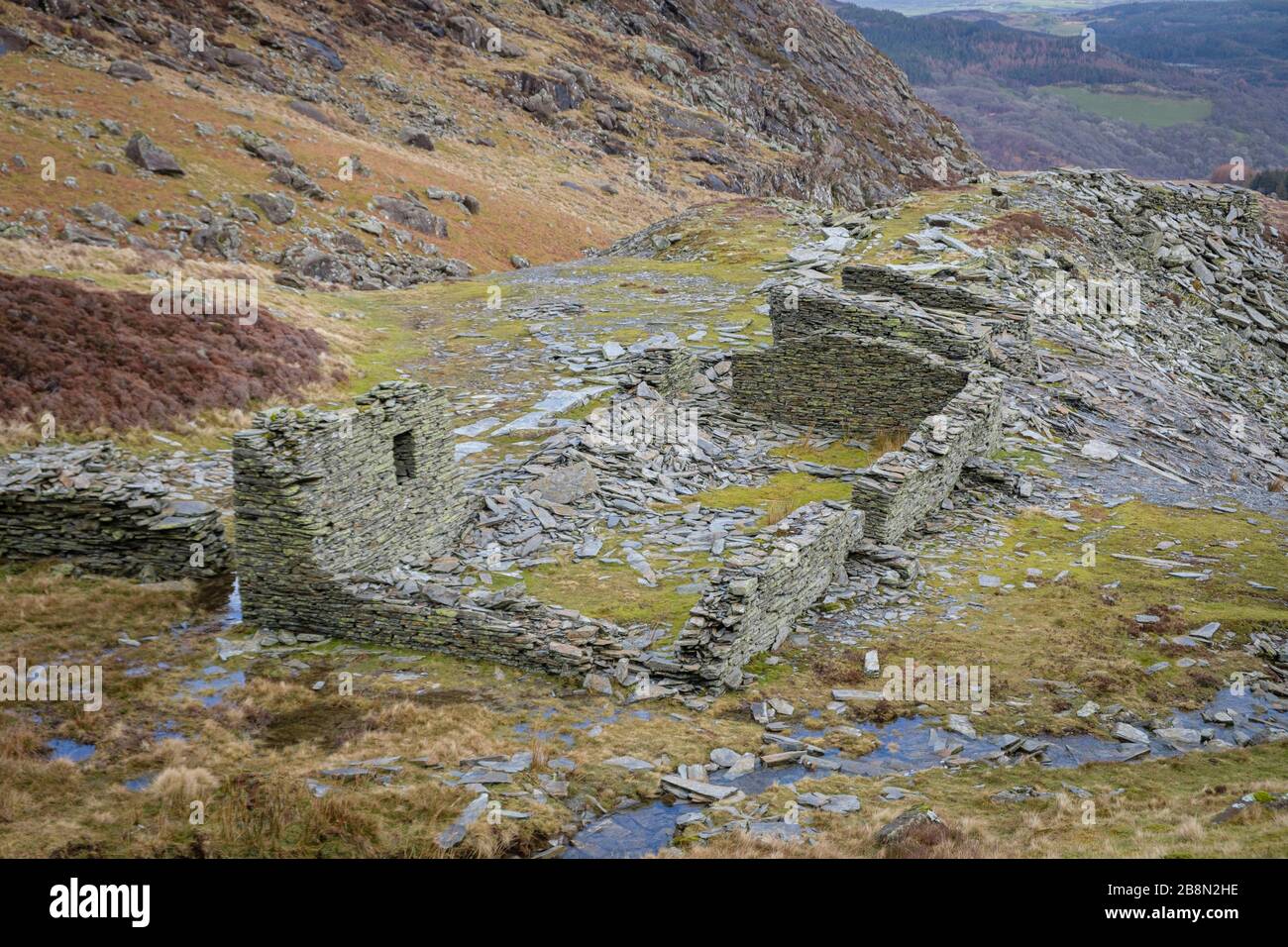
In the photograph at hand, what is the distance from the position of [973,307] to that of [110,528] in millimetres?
25806

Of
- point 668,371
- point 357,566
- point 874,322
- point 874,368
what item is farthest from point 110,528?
point 874,322

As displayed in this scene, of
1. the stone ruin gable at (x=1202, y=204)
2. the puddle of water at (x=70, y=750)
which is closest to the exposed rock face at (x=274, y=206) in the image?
the stone ruin gable at (x=1202, y=204)

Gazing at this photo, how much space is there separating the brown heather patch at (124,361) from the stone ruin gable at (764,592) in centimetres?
1878

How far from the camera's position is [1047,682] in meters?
16.4

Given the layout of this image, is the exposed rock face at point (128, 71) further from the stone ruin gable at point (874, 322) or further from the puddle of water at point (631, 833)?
the puddle of water at point (631, 833)

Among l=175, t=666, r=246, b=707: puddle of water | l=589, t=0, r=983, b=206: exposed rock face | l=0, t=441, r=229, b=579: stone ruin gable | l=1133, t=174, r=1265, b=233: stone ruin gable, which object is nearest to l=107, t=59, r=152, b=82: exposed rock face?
l=589, t=0, r=983, b=206: exposed rock face

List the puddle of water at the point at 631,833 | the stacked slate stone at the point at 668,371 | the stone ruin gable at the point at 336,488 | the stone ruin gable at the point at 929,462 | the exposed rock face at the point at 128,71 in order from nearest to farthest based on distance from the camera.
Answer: the puddle of water at the point at 631,833
the stone ruin gable at the point at 336,488
the stone ruin gable at the point at 929,462
the stacked slate stone at the point at 668,371
the exposed rock face at the point at 128,71

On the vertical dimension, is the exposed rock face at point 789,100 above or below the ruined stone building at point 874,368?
above

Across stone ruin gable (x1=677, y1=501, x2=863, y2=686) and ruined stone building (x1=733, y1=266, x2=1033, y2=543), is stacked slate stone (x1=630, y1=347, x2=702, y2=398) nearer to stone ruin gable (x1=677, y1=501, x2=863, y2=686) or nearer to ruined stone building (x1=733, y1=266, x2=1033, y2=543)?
ruined stone building (x1=733, y1=266, x2=1033, y2=543)

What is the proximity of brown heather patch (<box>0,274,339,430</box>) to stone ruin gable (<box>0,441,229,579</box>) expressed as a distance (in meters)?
7.25

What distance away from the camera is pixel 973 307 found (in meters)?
33.9

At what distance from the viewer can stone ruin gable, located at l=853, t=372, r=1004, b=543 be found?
2109 centimetres

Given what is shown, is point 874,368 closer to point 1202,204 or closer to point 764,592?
point 764,592

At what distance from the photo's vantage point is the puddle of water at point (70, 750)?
14074 mm
